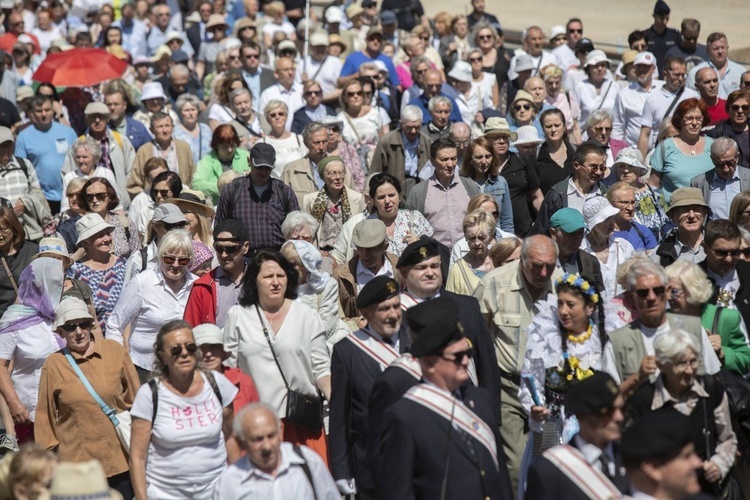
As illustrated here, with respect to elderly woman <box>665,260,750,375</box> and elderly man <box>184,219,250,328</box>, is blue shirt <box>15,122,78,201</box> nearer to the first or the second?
elderly man <box>184,219,250,328</box>

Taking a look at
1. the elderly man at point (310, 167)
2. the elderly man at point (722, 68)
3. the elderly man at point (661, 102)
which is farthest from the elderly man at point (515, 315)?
the elderly man at point (722, 68)

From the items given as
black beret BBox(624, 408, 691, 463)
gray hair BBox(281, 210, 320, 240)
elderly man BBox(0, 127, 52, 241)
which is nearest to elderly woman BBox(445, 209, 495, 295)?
gray hair BBox(281, 210, 320, 240)

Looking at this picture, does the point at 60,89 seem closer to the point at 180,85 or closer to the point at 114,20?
the point at 180,85

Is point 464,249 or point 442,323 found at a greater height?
point 442,323

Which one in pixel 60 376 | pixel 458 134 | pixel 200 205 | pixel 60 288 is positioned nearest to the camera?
pixel 60 376

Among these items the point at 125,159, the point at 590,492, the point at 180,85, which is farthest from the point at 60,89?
the point at 590,492

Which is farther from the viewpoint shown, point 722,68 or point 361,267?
point 722,68

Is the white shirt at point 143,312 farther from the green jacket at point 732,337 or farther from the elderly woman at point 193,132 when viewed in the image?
the elderly woman at point 193,132

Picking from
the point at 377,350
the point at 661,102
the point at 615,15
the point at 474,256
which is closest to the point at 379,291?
the point at 377,350

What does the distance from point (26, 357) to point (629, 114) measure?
8505 mm

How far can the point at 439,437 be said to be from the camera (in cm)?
631

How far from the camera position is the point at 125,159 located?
46.5 ft

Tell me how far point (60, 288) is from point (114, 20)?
1431cm

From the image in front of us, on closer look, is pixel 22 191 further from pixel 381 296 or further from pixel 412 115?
pixel 381 296
